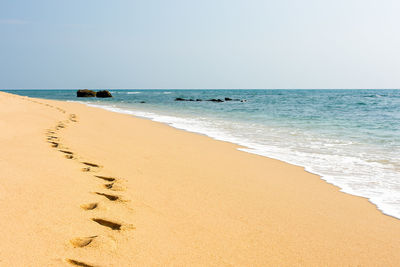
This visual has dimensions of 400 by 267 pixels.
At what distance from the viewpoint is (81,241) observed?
6.02ft

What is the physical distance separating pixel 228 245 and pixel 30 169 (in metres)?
2.15

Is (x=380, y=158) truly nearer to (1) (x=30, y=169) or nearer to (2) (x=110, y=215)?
(2) (x=110, y=215)

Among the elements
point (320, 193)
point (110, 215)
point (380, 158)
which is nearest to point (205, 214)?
point (110, 215)

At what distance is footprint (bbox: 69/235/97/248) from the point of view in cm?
179

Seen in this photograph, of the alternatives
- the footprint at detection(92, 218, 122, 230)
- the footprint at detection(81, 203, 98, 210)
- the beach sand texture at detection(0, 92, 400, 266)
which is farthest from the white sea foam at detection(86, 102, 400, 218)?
the footprint at detection(81, 203, 98, 210)

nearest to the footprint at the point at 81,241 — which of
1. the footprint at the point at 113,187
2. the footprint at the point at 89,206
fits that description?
the footprint at the point at 89,206

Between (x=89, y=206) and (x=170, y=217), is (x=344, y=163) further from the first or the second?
(x=89, y=206)

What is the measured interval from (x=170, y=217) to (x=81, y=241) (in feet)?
2.62

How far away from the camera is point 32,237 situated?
1778mm

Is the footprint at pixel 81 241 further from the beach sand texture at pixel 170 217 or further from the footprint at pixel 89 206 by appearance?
the footprint at pixel 89 206

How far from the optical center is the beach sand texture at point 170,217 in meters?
1.83

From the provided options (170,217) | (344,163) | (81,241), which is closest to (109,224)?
(81,241)

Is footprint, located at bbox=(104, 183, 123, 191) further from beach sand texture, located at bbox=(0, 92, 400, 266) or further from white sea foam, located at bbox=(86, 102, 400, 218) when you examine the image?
white sea foam, located at bbox=(86, 102, 400, 218)

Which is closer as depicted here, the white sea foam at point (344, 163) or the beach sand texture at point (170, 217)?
the beach sand texture at point (170, 217)
